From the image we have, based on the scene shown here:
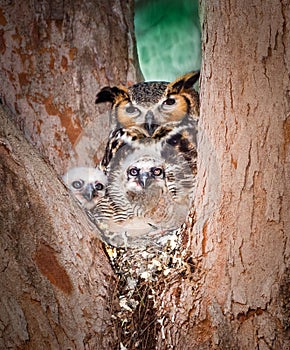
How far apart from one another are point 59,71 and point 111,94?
206 mm

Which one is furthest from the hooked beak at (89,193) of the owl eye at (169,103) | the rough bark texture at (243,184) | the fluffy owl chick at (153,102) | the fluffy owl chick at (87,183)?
the rough bark texture at (243,184)

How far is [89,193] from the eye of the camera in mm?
2082

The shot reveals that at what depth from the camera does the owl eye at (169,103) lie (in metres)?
2.00

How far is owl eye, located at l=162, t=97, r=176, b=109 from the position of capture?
200 centimetres

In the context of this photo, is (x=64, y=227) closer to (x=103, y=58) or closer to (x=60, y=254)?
(x=60, y=254)

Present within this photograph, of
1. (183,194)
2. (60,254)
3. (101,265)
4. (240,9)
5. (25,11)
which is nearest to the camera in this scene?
(240,9)

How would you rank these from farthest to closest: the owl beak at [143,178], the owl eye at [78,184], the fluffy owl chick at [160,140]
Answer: the owl eye at [78,184] → the fluffy owl chick at [160,140] → the owl beak at [143,178]

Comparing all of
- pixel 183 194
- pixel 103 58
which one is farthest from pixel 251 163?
pixel 103 58

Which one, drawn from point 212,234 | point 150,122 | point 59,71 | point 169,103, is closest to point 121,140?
point 150,122

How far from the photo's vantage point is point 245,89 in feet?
3.82

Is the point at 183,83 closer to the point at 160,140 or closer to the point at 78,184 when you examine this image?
the point at 160,140

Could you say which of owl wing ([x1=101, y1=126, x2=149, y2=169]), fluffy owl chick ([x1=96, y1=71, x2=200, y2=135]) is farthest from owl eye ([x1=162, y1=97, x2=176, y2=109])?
owl wing ([x1=101, y1=126, x2=149, y2=169])

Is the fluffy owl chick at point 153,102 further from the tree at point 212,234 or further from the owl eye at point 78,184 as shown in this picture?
the tree at point 212,234

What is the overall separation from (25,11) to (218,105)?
1.08 m
